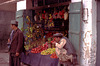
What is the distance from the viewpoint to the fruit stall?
883 centimetres

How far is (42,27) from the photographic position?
11047 mm

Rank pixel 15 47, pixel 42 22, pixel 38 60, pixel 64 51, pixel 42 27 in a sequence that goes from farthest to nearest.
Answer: pixel 42 27 < pixel 42 22 < pixel 38 60 < pixel 15 47 < pixel 64 51

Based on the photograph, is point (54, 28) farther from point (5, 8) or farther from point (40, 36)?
point (5, 8)

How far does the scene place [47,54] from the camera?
775 cm

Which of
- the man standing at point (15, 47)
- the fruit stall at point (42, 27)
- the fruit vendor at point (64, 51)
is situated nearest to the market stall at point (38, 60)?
the fruit stall at point (42, 27)

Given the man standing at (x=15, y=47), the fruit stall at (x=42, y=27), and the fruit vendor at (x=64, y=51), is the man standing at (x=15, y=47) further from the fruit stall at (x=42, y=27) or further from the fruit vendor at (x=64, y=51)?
the fruit stall at (x=42, y=27)

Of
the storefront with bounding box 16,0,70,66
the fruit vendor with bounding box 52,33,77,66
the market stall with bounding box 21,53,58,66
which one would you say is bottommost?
the market stall with bounding box 21,53,58,66

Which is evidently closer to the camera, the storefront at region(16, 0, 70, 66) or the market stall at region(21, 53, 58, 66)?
the market stall at region(21, 53, 58, 66)

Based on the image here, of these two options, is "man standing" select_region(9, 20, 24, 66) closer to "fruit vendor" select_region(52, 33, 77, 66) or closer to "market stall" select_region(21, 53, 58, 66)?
"market stall" select_region(21, 53, 58, 66)

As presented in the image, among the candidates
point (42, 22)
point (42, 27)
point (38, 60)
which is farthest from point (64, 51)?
point (42, 27)

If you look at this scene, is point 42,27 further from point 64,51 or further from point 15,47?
point 64,51

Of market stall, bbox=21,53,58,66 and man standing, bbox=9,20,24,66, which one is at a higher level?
man standing, bbox=9,20,24,66

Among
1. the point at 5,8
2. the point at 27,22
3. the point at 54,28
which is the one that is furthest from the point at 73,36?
the point at 5,8

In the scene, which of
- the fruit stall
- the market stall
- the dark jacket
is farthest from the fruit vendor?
the fruit stall
